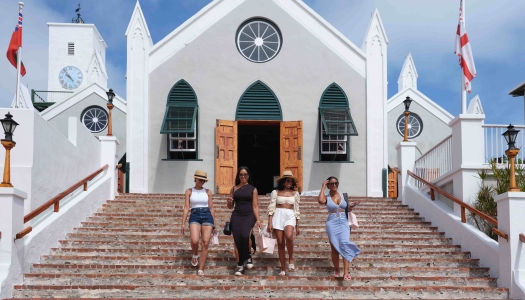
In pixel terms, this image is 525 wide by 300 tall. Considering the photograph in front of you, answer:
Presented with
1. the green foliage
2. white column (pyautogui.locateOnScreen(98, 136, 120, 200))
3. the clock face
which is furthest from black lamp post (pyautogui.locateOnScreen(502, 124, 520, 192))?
the clock face

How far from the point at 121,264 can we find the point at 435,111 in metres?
18.9

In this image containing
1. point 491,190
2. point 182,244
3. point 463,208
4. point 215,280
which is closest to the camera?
point 215,280

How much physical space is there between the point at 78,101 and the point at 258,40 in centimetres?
1137

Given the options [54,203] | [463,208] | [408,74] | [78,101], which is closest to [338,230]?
[463,208]

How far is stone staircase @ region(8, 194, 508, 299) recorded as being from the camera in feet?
26.6

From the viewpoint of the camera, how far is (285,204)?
8641mm

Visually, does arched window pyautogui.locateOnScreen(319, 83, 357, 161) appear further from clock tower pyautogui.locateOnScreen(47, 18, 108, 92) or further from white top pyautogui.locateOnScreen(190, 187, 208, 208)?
clock tower pyautogui.locateOnScreen(47, 18, 108, 92)

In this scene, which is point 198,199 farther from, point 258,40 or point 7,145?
point 258,40

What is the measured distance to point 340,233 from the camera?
27.9 ft

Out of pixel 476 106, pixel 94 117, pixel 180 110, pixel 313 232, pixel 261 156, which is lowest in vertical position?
pixel 313 232

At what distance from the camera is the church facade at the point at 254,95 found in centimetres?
1617

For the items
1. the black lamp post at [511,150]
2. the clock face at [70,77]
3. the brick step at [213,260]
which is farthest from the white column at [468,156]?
the clock face at [70,77]

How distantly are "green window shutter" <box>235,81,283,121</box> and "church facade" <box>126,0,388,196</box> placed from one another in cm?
3

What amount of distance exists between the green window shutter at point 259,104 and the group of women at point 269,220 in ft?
25.7
